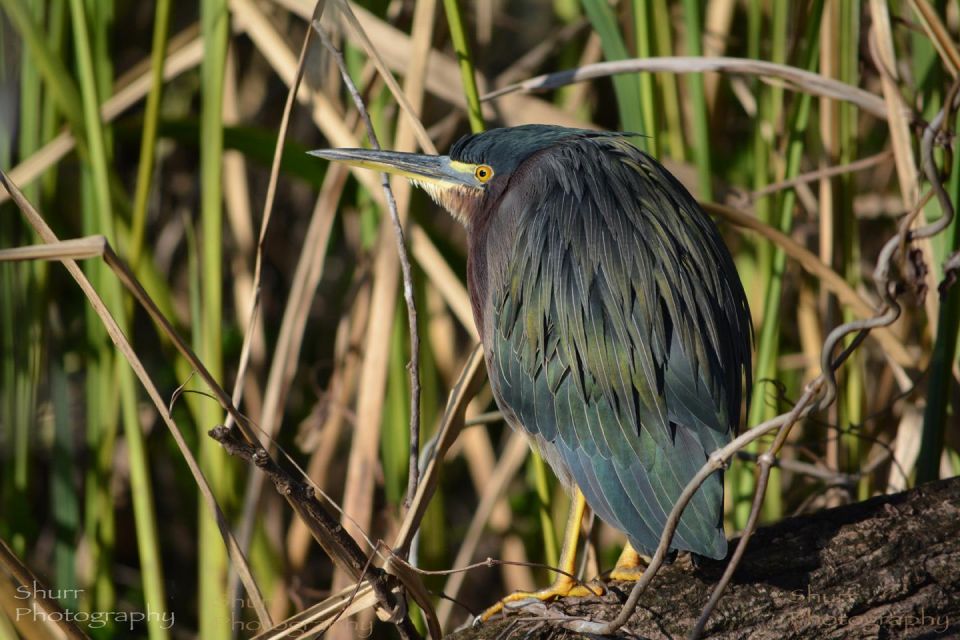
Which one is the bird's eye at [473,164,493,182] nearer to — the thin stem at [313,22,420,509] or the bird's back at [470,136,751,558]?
the bird's back at [470,136,751,558]

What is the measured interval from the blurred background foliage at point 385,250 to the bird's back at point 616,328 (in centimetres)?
21

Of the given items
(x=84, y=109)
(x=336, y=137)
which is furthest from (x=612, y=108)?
(x=84, y=109)

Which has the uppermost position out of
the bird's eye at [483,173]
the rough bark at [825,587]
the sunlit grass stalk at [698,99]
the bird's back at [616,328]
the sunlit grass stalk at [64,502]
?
the sunlit grass stalk at [698,99]

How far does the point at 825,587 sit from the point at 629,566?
406mm

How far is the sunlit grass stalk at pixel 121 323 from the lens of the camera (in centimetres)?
186

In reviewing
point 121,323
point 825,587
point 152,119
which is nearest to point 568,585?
point 825,587

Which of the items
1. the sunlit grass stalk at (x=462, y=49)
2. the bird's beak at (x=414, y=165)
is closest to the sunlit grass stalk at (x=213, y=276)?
the bird's beak at (x=414, y=165)

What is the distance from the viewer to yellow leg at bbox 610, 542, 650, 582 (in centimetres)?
171

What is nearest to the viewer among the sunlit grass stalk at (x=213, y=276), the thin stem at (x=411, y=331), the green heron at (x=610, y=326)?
the thin stem at (x=411, y=331)

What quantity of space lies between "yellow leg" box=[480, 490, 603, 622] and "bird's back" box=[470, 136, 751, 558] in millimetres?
110

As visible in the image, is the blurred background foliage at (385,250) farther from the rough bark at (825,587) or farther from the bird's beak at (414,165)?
the rough bark at (825,587)

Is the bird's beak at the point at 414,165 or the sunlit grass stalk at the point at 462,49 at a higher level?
the sunlit grass stalk at the point at 462,49

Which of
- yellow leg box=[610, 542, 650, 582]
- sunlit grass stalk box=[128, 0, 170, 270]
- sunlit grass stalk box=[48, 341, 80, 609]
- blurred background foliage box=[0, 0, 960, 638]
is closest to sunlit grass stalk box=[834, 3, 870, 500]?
blurred background foliage box=[0, 0, 960, 638]

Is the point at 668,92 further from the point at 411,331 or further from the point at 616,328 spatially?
the point at 411,331
